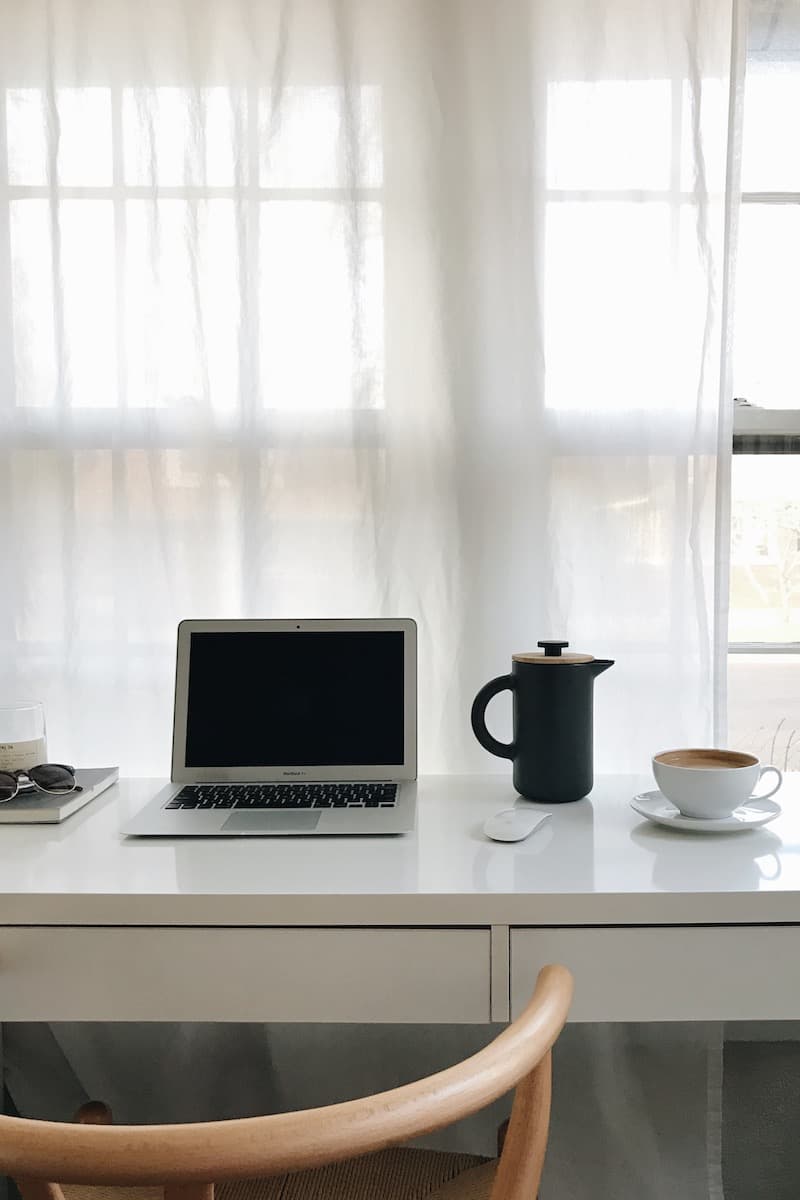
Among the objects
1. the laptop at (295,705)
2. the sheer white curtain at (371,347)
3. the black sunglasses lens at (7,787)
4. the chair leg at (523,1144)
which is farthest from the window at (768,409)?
the black sunglasses lens at (7,787)

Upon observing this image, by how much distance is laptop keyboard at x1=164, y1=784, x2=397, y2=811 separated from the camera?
4.02ft

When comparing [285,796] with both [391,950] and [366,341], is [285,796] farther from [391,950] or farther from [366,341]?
[366,341]

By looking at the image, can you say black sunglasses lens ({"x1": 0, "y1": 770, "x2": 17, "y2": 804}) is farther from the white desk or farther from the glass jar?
the white desk

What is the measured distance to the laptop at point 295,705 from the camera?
4.35 ft

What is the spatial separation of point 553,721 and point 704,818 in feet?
0.73

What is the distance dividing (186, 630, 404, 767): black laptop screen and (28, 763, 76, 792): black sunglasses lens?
16cm

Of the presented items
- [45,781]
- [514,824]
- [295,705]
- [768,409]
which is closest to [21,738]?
[45,781]

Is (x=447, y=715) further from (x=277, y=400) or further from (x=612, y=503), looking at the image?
(x=277, y=400)

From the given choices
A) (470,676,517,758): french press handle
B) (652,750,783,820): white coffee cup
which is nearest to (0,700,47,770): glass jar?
(470,676,517,758): french press handle

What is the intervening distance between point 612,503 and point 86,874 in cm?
92

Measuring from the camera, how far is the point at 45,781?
124 cm

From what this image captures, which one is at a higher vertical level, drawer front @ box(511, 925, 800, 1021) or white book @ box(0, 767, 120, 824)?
white book @ box(0, 767, 120, 824)

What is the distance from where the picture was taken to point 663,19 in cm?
141

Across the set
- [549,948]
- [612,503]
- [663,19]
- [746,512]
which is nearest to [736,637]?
[746,512]
